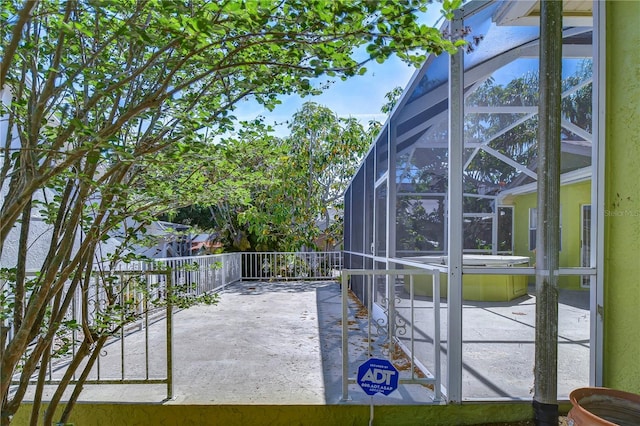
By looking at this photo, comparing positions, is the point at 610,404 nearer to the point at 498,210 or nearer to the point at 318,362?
the point at 498,210

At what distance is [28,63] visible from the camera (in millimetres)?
1678

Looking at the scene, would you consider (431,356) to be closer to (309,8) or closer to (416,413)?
(416,413)

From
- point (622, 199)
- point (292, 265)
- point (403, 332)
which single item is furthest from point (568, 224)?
point (292, 265)

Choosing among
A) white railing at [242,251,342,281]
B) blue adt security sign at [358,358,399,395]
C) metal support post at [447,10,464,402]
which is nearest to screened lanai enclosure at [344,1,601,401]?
metal support post at [447,10,464,402]

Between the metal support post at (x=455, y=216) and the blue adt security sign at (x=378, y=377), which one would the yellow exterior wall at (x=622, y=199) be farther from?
the blue adt security sign at (x=378, y=377)

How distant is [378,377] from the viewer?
2.27 metres

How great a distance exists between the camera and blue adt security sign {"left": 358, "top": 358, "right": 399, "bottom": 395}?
226cm

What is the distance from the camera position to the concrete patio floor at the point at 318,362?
2689 mm

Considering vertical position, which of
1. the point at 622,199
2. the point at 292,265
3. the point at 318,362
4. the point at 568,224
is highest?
the point at 622,199

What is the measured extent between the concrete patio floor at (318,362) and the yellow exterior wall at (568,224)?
24 centimetres

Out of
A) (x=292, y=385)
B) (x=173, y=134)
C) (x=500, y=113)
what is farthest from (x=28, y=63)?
(x=500, y=113)

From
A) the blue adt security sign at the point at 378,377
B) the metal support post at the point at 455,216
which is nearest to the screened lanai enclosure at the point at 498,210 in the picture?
the metal support post at the point at 455,216

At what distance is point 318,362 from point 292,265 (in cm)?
740

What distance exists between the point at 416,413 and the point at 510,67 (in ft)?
9.36
